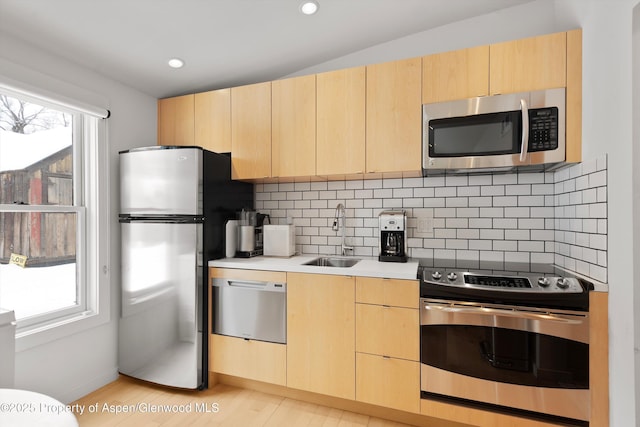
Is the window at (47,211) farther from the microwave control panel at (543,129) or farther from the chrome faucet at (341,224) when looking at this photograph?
the microwave control panel at (543,129)

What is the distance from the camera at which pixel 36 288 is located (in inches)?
81.9

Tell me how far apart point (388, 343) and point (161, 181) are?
1.87 meters

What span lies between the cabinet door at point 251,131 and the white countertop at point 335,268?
0.67 meters

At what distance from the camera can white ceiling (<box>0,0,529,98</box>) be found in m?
1.80

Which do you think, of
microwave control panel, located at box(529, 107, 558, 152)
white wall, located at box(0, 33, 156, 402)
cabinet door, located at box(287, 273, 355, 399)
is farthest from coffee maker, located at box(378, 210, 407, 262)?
white wall, located at box(0, 33, 156, 402)

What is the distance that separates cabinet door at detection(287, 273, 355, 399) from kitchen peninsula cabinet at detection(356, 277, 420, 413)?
63 millimetres

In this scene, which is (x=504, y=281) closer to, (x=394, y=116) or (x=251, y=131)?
(x=394, y=116)

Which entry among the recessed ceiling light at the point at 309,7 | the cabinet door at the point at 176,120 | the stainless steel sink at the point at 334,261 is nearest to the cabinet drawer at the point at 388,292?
the stainless steel sink at the point at 334,261

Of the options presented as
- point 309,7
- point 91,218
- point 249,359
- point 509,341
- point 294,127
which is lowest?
point 249,359

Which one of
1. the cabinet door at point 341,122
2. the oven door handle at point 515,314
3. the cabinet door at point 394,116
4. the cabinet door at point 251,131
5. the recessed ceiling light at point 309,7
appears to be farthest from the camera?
the cabinet door at point 251,131

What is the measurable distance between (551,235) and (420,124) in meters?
1.15

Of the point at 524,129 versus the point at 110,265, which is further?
the point at 110,265

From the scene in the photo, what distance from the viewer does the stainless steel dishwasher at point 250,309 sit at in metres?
2.16

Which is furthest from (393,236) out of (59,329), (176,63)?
(59,329)
